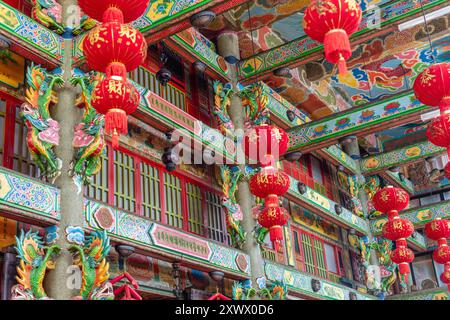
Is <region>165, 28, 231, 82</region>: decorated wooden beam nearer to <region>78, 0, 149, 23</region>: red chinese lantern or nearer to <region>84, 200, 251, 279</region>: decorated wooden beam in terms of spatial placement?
<region>84, 200, 251, 279</region>: decorated wooden beam

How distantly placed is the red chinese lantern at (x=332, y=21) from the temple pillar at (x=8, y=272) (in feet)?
10.8

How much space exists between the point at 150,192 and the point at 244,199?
1.82 metres

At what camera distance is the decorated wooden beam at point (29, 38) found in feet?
18.2

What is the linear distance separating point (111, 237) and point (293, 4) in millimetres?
5121

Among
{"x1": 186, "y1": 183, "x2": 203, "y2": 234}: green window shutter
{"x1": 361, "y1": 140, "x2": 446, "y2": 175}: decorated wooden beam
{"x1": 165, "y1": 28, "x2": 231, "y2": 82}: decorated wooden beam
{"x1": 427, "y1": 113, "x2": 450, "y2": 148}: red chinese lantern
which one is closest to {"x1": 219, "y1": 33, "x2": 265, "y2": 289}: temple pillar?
{"x1": 165, "y1": 28, "x2": 231, "y2": 82}: decorated wooden beam

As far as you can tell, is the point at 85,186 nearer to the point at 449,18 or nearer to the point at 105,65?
the point at 105,65

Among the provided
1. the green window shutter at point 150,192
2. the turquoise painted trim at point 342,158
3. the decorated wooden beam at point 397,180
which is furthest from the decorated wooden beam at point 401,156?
the green window shutter at point 150,192

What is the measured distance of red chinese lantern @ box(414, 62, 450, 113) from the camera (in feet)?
19.5

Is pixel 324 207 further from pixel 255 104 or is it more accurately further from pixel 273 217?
pixel 273 217

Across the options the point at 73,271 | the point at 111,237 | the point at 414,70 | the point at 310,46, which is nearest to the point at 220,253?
the point at 111,237

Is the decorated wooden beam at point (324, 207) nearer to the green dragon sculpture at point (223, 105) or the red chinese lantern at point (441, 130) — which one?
the green dragon sculpture at point (223, 105)

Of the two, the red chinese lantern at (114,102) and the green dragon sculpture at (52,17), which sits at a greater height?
the green dragon sculpture at (52,17)

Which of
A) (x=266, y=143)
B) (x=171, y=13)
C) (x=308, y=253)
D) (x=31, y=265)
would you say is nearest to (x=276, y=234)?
(x=266, y=143)

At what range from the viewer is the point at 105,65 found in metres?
4.63
